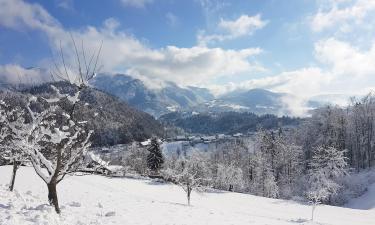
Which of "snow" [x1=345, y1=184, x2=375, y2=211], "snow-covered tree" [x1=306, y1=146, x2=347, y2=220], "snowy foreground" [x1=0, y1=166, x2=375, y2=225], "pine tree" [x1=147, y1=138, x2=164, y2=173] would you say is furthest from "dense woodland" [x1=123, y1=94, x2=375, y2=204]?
"snowy foreground" [x1=0, y1=166, x2=375, y2=225]

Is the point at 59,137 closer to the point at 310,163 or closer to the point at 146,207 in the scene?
the point at 146,207

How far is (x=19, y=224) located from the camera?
666 inches

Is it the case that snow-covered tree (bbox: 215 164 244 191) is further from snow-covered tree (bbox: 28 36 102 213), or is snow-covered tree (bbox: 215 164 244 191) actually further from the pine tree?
snow-covered tree (bbox: 28 36 102 213)

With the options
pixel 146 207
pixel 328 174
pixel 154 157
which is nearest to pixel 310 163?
pixel 328 174

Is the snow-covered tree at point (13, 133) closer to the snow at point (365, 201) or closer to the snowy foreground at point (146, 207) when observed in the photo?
the snowy foreground at point (146, 207)

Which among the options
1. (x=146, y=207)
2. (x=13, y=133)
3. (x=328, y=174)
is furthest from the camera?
(x=328, y=174)

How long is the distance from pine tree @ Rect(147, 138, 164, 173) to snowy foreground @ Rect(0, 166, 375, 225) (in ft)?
35.5

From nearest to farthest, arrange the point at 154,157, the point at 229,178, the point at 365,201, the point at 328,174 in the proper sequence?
the point at 365,201 → the point at 328,174 → the point at 154,157 → the point at 229,178

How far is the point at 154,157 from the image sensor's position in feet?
324

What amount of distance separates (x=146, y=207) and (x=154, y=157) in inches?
2582

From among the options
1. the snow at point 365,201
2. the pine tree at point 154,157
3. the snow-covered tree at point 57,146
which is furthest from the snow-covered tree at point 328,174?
the snow-covered tree at point 57,146

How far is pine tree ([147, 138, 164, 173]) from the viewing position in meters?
97.5

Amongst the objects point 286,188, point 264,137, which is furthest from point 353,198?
point 264,137

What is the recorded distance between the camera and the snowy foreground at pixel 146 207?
70.6 feet
